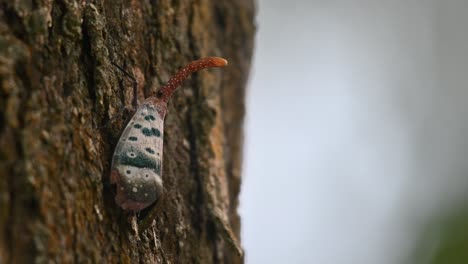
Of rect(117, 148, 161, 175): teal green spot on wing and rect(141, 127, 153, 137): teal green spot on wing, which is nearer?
rect(117, 148, 161, 175): teal green spot on wing

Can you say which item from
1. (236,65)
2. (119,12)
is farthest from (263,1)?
(119,12)

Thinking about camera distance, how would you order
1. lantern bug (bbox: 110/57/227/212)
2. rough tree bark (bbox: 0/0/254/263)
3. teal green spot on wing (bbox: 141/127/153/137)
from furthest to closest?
teal green spot on wing (bbox: 141/127/153/137) → lantern bug (bbox: 110/57/227/212) → rough tree bark (bbox: 0/0/254/263)

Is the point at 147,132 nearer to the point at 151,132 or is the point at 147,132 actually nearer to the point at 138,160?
the point at 151,132

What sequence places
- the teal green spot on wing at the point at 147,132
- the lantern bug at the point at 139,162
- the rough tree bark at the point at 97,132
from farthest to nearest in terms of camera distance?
1. the teal green spot on wing at the point at 147,132
2. the lantern bug at the point at 139,162
3. the rough tree bark at the point at 97,132

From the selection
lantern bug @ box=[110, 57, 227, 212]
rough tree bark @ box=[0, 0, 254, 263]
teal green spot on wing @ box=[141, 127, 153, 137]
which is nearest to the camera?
rough tree bark @ box=[0, 0, 254, 263]

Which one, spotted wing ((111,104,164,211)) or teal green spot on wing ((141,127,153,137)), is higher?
teal green spot on wing ((141,127,153,137))

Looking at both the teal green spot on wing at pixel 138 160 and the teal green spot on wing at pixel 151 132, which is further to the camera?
the teal green spot on wing at pixel 151 132

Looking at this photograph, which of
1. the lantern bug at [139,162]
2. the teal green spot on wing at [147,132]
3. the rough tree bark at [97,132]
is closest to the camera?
the rough tree bark at [97,132]

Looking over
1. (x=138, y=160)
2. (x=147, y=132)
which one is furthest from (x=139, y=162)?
(x=147, y=132)
